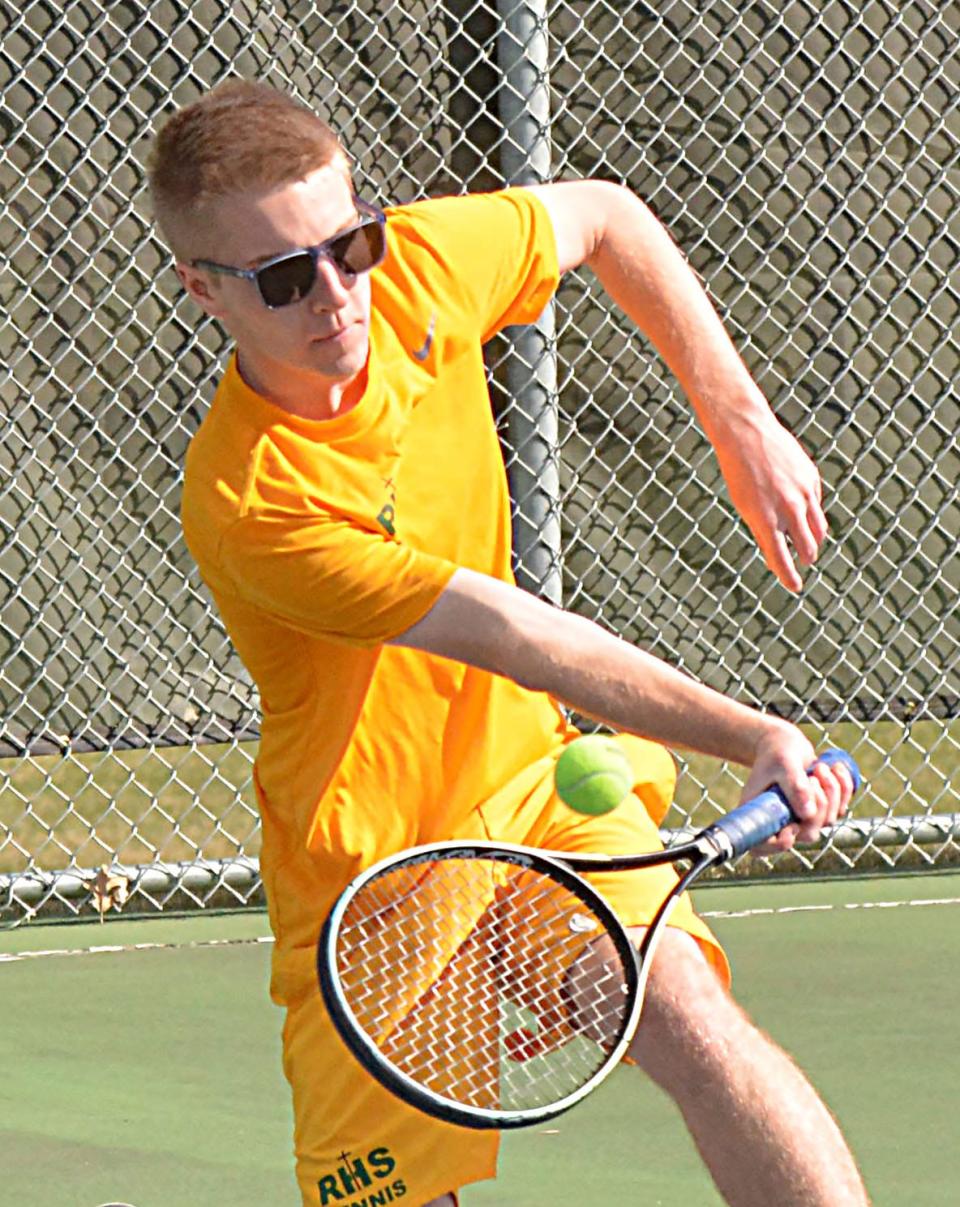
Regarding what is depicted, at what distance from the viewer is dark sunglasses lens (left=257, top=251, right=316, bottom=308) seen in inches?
101

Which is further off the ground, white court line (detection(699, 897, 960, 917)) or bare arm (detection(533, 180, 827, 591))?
bare arm (detection(533, 180, 827, 591))

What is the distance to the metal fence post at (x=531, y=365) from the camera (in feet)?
17.2

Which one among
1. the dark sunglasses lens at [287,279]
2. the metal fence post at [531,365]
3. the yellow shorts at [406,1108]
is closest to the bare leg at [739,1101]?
the yellow shorts at [406,1108]

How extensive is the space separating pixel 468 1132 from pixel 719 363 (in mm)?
1014

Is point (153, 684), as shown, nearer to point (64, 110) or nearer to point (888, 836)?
point (64, 110)

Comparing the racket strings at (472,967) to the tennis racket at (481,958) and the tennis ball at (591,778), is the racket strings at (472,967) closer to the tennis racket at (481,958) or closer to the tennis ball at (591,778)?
the tennis racket at (481,958)

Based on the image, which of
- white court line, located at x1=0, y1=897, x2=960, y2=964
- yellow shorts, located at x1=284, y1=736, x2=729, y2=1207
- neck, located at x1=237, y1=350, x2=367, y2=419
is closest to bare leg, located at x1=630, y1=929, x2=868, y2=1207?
yellow shorts, located at x1=284, y1=736, x2=729, y2=1207

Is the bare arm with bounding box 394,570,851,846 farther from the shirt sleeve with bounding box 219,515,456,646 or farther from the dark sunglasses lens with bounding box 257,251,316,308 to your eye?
the dark sunglasses lens with bounding box 257,251,316,308

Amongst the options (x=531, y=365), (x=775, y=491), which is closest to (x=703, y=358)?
(x=775, y=491)

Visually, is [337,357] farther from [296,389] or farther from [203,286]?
[203,286]

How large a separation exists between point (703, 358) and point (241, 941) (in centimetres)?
256

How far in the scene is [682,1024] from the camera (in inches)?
100

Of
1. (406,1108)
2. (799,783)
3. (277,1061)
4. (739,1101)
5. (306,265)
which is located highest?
(306,265)

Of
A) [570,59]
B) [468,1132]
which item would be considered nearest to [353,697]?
[468,1132]
